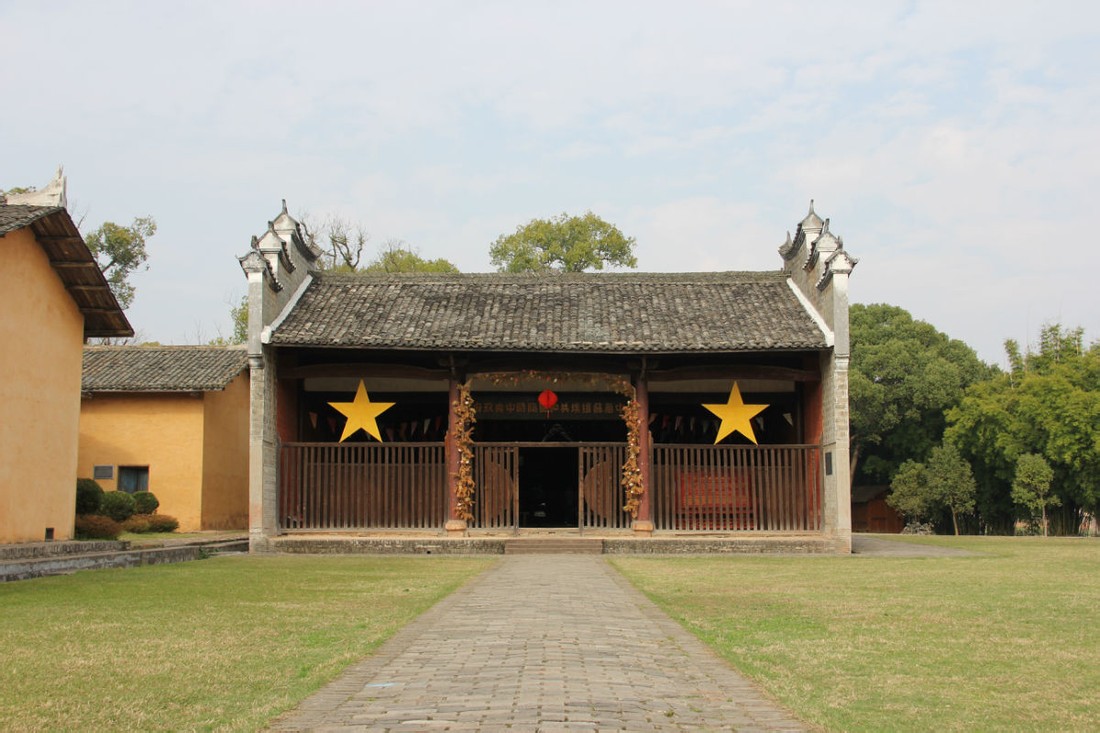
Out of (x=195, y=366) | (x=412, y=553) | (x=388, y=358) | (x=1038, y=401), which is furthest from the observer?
(x=1038, y=401)

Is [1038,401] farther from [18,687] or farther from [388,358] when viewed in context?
[18,687]

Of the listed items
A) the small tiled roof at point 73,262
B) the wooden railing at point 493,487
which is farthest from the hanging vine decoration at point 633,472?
the small tiled roof at point 73,262

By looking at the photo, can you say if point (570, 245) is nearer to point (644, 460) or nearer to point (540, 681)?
point (644, 460)

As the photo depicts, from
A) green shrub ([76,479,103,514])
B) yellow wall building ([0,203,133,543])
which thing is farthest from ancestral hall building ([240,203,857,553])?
yellow wall building ([0,203,133,543])

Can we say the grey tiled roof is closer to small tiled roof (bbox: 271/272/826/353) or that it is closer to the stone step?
small tiled roof (bbox: 271/272/826/353)

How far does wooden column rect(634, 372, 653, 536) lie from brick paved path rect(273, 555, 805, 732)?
948 centimetres

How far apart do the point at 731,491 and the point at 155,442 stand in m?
12.6

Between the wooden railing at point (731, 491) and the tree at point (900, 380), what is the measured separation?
2171 cm

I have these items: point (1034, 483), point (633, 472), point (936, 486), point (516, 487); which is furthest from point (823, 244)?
point (936, 486)

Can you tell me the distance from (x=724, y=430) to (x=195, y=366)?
483 inches

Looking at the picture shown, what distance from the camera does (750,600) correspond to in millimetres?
10070

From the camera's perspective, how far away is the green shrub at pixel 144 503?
21.7 metres

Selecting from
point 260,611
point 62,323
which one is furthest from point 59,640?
point 62,323

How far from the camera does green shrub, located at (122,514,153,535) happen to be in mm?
21141
